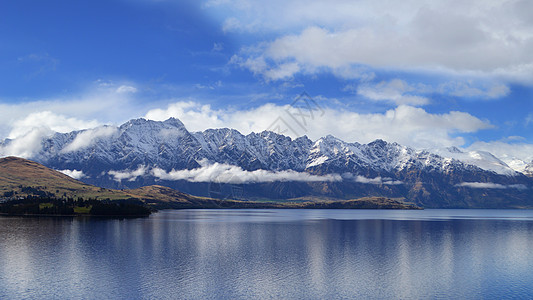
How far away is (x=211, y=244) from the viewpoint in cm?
15112

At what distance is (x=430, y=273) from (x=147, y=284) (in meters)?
66.3

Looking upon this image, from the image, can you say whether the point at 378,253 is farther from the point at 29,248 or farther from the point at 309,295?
the point at 29,248

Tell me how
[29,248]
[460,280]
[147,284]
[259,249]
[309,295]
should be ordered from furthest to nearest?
[259,249] → [29,248] → [460,280] → [147,284] → [309,295]

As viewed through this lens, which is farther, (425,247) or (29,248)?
(425,247)

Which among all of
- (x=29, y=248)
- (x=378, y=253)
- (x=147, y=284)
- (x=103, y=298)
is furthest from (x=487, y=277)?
(x=29, y=248)

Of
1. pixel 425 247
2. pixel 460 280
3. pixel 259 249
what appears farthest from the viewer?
pixel 425 247

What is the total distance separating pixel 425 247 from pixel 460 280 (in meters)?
57.6

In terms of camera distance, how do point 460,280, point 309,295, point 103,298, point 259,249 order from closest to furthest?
point 103,298 → point 309,295 → point 460,280 → point 259,249

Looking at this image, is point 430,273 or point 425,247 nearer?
point 430,273

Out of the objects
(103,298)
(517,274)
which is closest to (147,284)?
(103,298)

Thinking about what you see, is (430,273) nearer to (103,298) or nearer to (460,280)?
(460,280)

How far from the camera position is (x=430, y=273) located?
335 ft

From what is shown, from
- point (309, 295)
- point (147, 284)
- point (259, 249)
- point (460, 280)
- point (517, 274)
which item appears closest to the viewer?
point (309, 295)

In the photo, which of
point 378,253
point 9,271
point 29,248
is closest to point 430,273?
point 378,253
